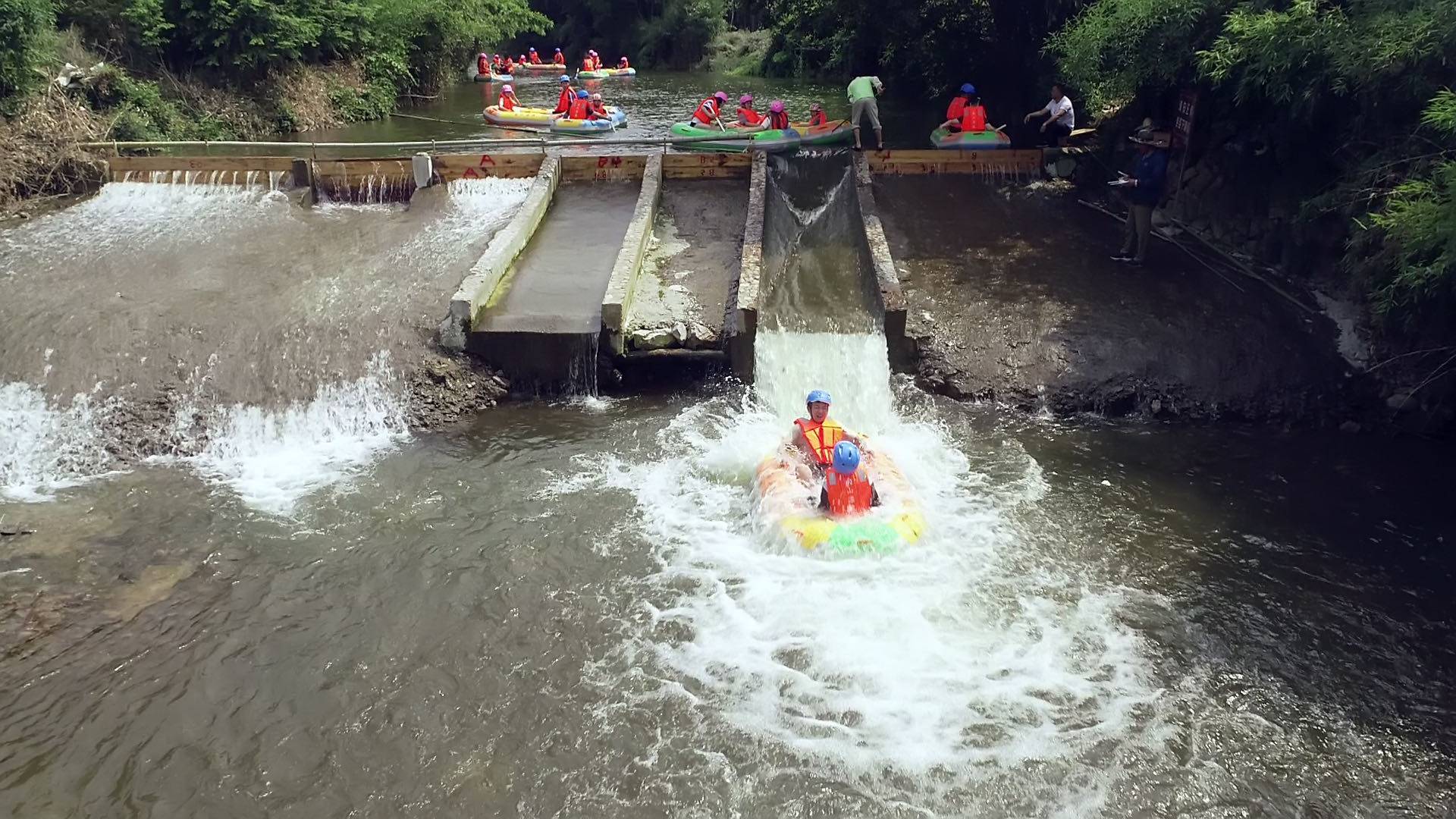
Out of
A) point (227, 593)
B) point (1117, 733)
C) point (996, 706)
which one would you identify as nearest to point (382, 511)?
point (227, 593)

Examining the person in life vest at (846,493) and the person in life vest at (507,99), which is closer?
the person in life vest at (846,493)

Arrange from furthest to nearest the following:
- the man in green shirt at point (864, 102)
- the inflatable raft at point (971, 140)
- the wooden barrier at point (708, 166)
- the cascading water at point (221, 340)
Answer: the man in green shirt at point (864, 102), the inflatable raft at point (971, 140), the wooden barrier at point (708, 166), the cascading water at point (221, 340)

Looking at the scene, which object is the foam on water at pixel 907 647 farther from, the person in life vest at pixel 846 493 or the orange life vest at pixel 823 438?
the orange life vest at pixel 823 438

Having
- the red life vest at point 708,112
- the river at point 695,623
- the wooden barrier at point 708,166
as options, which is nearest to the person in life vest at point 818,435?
the river at point 695,623

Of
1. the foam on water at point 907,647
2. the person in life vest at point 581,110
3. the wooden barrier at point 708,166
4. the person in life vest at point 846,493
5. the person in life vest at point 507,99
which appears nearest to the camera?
the foam on water at point 907,647

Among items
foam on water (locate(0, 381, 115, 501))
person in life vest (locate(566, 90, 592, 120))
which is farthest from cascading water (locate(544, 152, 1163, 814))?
person in life vest (locate(566, 90, 592, 120))

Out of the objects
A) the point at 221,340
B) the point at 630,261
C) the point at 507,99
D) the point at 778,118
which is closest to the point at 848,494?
the point at 630,261
